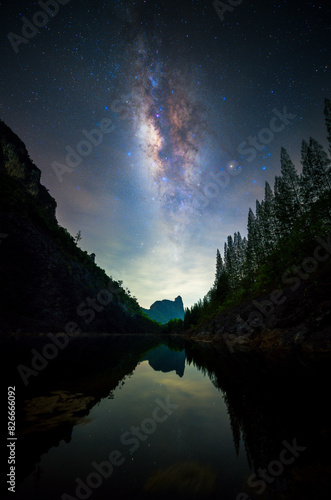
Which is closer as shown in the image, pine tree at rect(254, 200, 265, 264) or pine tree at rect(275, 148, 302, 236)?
pine tree at rect(275, 148, 302, 236)

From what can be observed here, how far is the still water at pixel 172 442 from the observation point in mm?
2369

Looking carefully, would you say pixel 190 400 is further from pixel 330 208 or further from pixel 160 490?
pixel 330 208

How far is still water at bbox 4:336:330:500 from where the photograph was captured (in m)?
2.37

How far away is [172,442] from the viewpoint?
12.0 ft

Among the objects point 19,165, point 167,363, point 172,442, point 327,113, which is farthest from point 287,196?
point 19,165

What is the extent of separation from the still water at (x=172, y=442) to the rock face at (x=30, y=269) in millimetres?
40056

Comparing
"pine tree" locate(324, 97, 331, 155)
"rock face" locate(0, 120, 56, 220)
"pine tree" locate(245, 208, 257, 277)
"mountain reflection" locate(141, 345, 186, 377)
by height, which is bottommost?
"mountain reflection" locate(141, 345, 186, 377)

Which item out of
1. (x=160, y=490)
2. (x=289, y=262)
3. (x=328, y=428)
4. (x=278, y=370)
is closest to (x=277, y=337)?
(x=278, y=370)

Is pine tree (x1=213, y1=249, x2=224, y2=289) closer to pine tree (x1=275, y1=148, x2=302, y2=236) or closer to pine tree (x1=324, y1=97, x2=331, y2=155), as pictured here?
pine tree (x1=275, y1=148, x2=302, y2=236)

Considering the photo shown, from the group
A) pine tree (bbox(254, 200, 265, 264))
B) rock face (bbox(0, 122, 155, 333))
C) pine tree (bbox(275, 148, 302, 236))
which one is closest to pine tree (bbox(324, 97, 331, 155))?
pine tree (bbox(275, 148, 302, 236))

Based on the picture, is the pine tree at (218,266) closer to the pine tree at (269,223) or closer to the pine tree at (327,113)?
the pine tree at (269,223)

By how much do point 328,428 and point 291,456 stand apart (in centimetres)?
126

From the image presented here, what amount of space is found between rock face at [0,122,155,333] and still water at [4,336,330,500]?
4006 centimetres

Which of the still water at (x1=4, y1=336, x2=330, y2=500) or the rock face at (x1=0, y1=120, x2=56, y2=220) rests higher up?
the rock face at (x1=0, y1=120, x2=56, y2=220)
